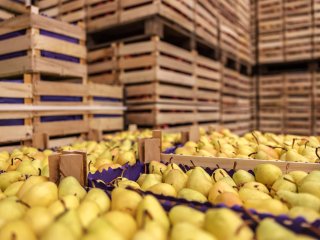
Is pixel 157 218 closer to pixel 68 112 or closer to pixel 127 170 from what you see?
pixel 127 170

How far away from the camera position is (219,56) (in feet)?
24.8

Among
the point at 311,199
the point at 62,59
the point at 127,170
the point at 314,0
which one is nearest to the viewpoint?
the point at 311,199

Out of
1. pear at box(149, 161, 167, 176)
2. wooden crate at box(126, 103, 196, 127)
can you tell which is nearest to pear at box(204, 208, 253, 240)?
pear at box(149, 161, 167, 176)

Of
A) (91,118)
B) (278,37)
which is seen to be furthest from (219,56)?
(91,118)

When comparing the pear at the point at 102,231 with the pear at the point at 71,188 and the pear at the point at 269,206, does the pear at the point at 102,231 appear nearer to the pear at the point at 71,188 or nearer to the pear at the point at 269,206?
the pear at the point at 71,188

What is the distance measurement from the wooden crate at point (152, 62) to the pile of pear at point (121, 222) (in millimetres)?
4028

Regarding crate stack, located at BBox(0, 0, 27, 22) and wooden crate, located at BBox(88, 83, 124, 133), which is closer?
wooden crate, located at BBox(88, 83, 124, 133)

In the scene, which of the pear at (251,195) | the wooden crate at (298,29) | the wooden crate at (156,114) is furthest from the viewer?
the wooden crate at (298,29)

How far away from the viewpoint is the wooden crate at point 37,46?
3938 millimetres

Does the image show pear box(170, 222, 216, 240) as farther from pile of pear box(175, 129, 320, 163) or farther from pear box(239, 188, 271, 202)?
pile of pear box(175, 129, 320, 163)

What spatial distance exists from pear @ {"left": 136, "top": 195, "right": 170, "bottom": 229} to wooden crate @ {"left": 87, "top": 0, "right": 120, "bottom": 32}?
15.6 feet

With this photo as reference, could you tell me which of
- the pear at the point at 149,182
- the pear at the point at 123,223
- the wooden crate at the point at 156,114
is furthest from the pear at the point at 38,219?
the wooden crate at the point at 156,114

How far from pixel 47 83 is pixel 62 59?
49 cm

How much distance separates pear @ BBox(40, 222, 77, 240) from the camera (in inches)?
38.4
